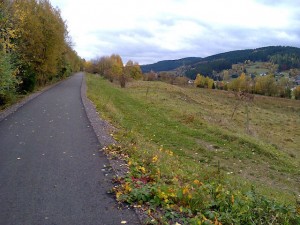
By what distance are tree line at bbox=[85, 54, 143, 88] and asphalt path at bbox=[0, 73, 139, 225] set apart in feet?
131

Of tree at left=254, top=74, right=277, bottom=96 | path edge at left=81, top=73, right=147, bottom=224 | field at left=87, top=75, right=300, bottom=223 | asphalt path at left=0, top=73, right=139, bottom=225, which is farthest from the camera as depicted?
tree at left=254, top=74, right=277, bottom=96

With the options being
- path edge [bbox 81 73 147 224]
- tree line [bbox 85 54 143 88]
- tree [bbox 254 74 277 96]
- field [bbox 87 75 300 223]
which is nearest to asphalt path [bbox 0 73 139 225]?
path edge [bbox 81 73 147 224]

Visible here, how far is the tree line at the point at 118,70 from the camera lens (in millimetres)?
58834

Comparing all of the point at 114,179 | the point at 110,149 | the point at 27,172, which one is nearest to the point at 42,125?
the point at 110,149

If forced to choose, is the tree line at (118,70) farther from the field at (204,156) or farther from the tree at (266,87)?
the tree at (266,87)

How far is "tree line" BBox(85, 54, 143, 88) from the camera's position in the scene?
58834 millimetres

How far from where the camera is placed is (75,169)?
7.50 meters

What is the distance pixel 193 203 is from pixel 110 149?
402 cm

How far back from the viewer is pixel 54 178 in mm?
6883

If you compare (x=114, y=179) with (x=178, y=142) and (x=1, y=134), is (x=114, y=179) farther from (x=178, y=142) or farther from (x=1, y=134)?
(x=178, y=142)

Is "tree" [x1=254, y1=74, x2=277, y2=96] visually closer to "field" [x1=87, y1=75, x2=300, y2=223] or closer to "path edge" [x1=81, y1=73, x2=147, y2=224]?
"field" [x1=87, y1=75, x2=300, y2=223]

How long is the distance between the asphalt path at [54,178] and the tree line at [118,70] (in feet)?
131

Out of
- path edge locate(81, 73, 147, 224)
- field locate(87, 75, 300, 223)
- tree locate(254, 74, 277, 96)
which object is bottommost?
tree locate(254, 74, 277, 96)

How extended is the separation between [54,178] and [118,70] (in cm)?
7034
